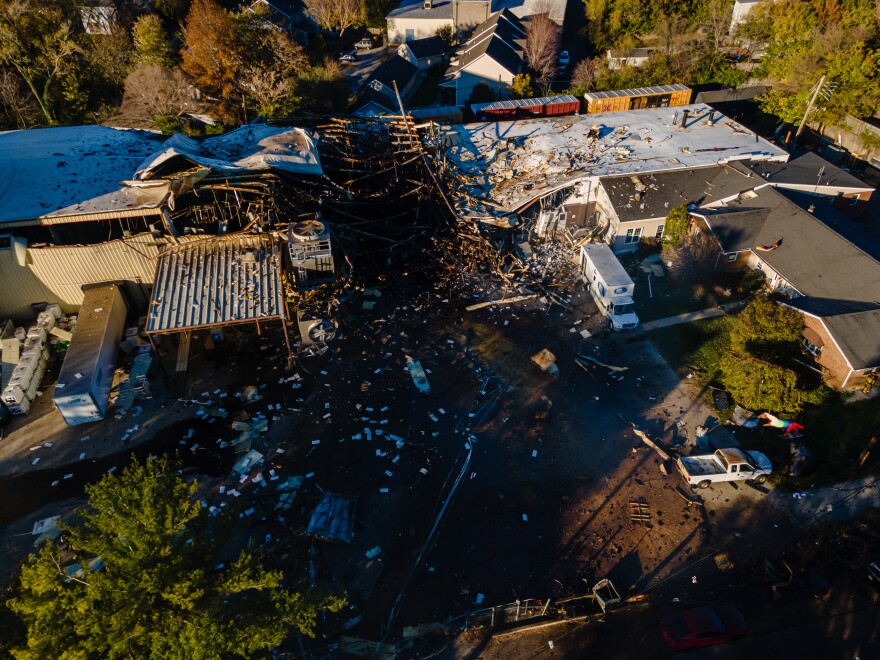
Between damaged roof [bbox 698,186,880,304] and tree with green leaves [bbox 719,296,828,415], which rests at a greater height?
damaged roof [bbox 698,186,880,304]

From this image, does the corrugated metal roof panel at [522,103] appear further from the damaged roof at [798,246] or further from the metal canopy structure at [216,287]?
the metal canopy structure at [216,287]

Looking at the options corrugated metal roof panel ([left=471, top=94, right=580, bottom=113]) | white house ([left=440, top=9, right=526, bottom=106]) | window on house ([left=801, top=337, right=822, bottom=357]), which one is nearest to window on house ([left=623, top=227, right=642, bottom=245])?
window on house ([left=801, top=337, right=822, bottom=357])

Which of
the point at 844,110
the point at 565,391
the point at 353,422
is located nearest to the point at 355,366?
the point at 353,422

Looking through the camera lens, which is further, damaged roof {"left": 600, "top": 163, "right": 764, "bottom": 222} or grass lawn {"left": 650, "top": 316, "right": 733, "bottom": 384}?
damaged roof {"left": 600, "top": 163, "right": 764, "bottom": 222}

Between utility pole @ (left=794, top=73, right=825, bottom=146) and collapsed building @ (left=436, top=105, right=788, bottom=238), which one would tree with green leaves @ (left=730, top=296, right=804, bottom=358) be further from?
utility pole @ (left=794, top=73, right=825, bottom=146)

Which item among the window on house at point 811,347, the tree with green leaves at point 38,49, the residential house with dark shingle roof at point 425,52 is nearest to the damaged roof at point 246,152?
the tree with green leaves at point 38,49

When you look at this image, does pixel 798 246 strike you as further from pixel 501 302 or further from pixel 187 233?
pixel 187 233
